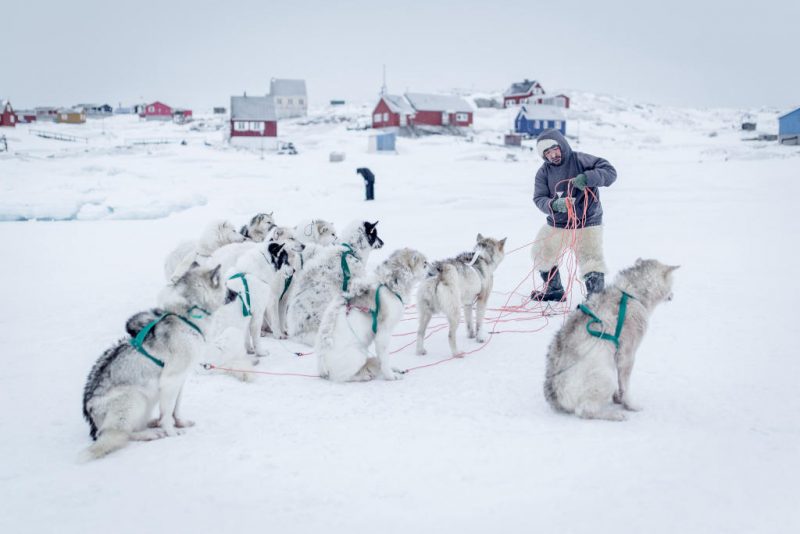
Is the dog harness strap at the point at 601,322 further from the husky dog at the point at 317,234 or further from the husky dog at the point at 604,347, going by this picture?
the husky dog at the point at 317,234

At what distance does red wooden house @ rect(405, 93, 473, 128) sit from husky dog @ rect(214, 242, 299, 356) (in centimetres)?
5023

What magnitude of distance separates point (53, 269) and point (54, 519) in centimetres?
800

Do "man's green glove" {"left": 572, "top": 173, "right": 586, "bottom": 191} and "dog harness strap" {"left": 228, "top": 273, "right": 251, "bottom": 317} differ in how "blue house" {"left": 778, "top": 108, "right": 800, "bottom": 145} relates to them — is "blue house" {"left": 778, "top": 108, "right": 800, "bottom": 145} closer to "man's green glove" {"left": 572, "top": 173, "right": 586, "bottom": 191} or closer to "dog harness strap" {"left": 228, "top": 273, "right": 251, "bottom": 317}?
"man's green glove" {"left": 572, "top": 173, "right": 586, "bottom": 191}

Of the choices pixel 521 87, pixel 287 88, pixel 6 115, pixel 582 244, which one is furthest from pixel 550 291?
pixel 287 88

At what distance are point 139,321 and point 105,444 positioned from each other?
815mm

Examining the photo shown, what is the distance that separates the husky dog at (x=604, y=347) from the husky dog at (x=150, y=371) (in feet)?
8.56

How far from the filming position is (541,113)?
56.3m

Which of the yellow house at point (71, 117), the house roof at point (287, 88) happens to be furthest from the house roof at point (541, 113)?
the yellow house at point (71, 117)

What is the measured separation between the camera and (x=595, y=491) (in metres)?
2.98

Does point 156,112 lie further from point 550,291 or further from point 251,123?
point 550,291

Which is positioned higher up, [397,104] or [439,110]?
[397,104]

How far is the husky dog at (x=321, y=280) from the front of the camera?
6.06 m

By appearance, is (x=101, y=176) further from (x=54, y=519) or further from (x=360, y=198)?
(x=54, y=519)

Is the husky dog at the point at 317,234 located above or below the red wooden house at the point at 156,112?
below
